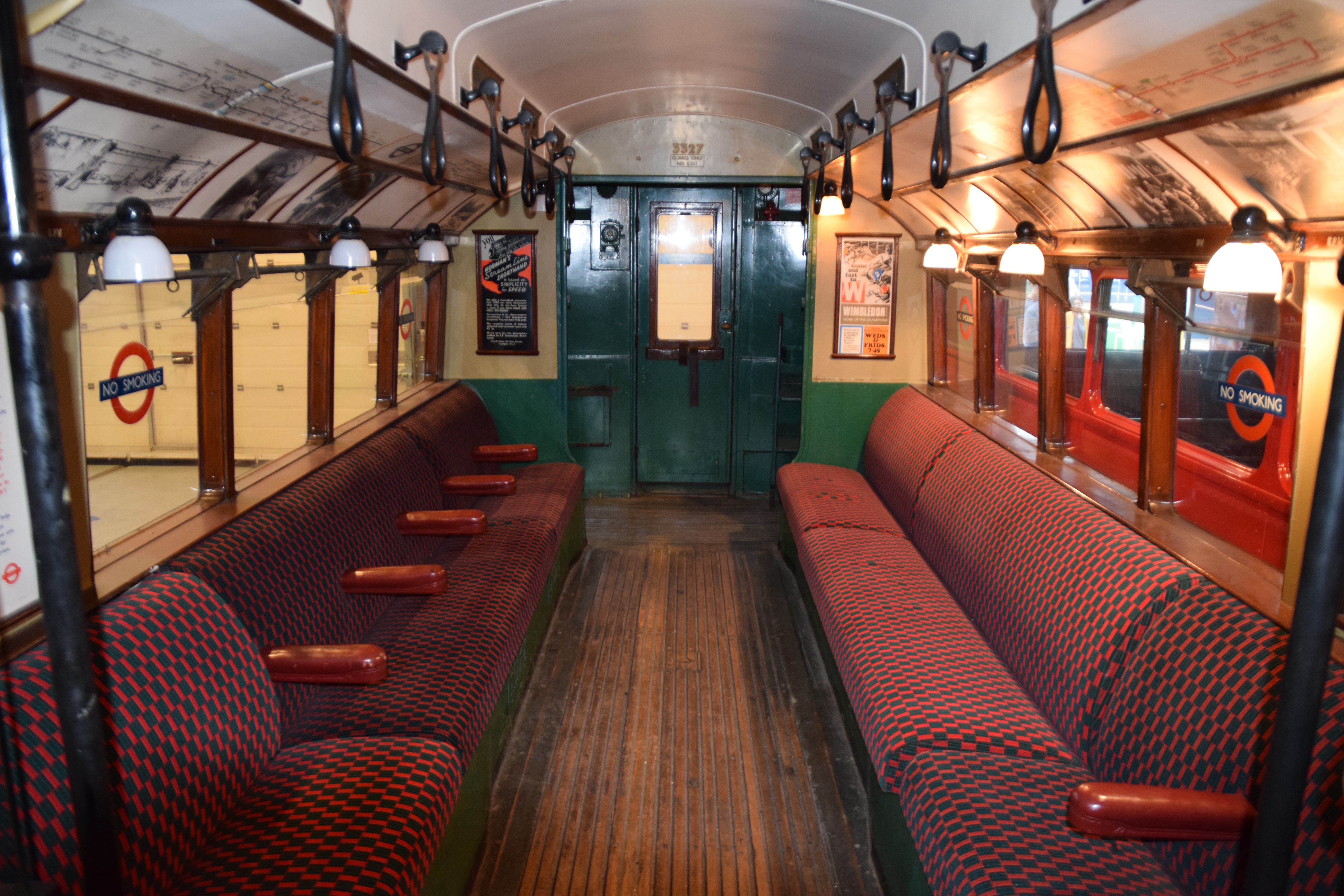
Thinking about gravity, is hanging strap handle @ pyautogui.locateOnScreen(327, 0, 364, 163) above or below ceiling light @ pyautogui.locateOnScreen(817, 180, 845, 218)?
below

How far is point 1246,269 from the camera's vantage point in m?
2.32

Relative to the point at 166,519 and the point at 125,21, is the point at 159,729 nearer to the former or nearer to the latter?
the point at 166,519

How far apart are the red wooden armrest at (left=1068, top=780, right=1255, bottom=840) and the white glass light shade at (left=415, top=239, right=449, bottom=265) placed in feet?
14.8

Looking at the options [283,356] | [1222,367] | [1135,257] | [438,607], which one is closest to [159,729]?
[438,607]

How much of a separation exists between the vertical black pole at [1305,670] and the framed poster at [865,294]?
5.58m

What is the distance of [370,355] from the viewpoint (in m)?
5.80

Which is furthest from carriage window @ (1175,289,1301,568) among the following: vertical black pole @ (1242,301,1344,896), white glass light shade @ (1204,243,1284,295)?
vertical black pole @ (1242,301,1344,896)

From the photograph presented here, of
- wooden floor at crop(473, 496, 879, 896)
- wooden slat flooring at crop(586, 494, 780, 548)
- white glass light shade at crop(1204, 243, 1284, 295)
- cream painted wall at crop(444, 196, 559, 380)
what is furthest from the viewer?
wooden slat flooring at crop(586, 494, 780, 548)

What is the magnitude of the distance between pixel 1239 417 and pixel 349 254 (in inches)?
154

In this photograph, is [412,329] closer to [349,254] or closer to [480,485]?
[480,485]

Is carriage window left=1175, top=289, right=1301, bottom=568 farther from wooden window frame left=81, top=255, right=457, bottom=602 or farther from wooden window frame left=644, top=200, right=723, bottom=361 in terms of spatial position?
wooden window frame left=644, top=200, right=723, bottom=361

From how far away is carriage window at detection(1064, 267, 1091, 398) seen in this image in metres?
4.77

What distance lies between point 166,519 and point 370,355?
2702 mm

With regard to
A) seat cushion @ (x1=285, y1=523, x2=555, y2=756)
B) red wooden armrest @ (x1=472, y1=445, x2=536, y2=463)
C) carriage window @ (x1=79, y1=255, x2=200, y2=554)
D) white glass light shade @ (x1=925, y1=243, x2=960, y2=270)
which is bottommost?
seat cushion @ (x1=285, y1=523, x2=555, y2=756)
